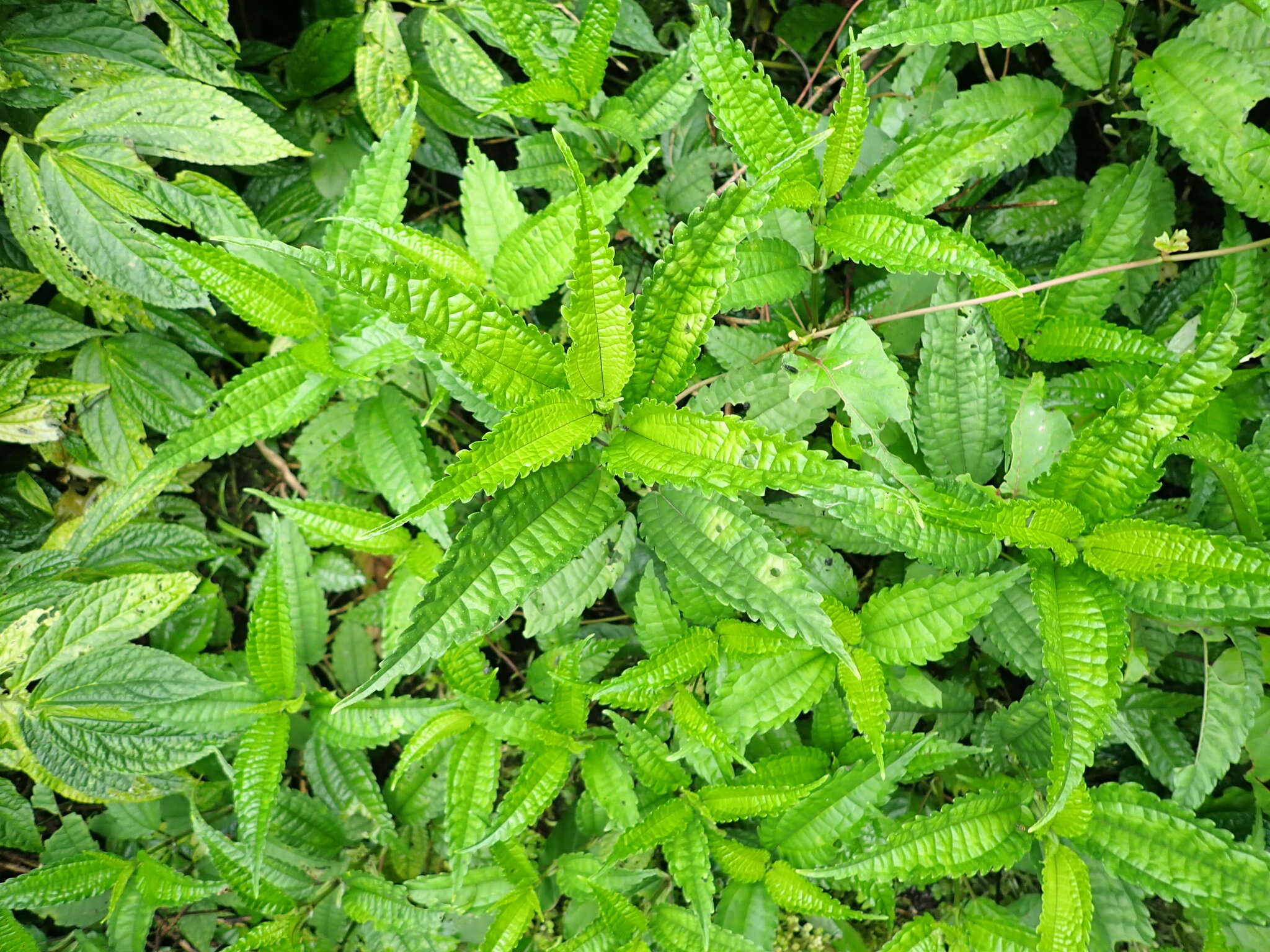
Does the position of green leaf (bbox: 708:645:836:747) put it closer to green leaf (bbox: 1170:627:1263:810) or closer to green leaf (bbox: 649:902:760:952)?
green leaf (bbox: 649:902:760:952)

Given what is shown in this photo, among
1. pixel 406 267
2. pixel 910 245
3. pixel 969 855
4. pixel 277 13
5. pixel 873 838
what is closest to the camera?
pixel 406 267

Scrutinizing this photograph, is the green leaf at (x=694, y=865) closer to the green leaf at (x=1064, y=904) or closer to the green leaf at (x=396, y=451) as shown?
the green leaf at (x=1064, y=904)

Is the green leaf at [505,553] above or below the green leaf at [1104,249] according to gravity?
below

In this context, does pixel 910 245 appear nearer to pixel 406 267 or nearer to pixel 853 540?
pixel 853 540

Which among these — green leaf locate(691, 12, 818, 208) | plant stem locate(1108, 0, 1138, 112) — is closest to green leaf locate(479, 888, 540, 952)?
green leaf locate(691, 12, 818, 208)

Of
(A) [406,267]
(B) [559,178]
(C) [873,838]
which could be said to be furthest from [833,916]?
(B) [559,178]

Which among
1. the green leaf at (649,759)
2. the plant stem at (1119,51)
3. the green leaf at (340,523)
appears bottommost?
the green leaf at (649,759)

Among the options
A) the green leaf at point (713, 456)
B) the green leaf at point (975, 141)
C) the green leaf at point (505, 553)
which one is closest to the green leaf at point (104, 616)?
the green leaf at point (505, 553)
